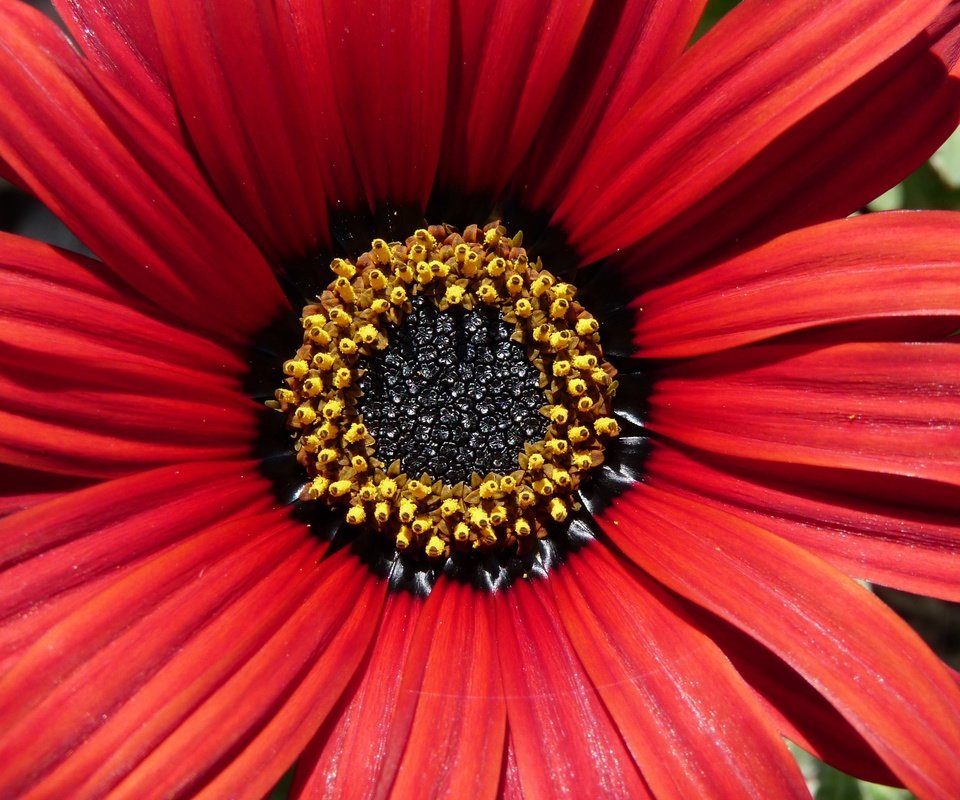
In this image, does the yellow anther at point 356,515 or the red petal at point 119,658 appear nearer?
the red petal at point 119,658

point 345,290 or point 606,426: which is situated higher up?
point 345,290

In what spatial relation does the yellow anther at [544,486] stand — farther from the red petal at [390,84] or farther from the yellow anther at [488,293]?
the red petal at [390,84]

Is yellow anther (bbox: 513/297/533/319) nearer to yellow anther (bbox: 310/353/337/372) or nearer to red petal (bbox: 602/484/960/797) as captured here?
yellow anther (bbox: 310/353/337/372)

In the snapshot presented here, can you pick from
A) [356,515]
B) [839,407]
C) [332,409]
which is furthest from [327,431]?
[839,407]

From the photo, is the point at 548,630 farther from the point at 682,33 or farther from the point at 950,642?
the point at 950,642

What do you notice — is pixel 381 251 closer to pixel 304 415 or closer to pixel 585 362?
pixel 304 415

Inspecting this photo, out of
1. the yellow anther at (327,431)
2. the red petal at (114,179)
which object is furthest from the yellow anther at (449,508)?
the red petal at (114,179)
